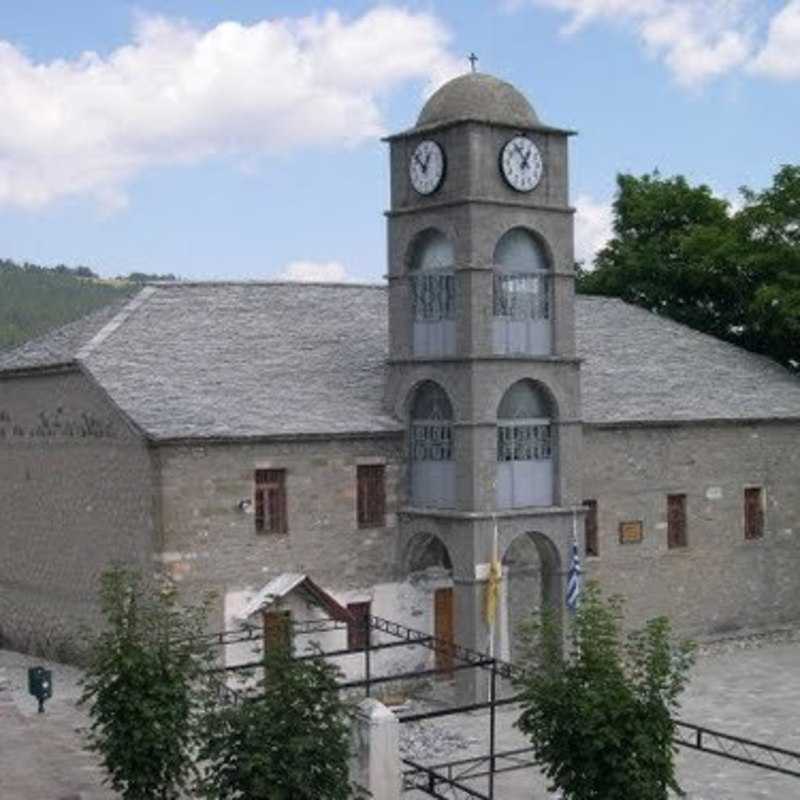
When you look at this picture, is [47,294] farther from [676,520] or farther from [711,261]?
[676,520]

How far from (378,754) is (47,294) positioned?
132 meters

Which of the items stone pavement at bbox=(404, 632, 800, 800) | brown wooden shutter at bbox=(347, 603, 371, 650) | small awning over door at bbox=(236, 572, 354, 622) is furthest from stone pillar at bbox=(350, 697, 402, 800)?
brown wooden shutter at bbox=(347, 603, 371, 650)

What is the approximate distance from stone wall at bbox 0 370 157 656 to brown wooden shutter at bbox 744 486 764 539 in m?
16.7

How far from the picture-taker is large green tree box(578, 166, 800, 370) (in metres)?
43.0

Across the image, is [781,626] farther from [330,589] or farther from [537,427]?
[330,589]

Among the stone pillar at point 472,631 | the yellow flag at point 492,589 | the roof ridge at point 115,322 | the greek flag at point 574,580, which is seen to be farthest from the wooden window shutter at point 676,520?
the roof ridge at point 115,322

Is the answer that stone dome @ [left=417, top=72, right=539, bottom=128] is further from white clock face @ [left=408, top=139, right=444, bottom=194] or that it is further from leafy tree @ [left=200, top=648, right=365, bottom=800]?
leafy tree @ [left=200, top=648, right=365, bottom=800]

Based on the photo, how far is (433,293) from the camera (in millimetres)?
30609

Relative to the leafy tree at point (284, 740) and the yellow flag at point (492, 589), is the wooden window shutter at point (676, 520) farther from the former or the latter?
the leafy tree at point (284, 740)

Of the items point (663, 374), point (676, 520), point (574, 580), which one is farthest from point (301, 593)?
point (663, 374)

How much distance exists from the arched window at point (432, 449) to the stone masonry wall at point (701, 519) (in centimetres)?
452

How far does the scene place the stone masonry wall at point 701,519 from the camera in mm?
34375

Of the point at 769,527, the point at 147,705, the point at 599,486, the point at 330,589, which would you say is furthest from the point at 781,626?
the point at 147,705

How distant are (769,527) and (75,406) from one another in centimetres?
1842
